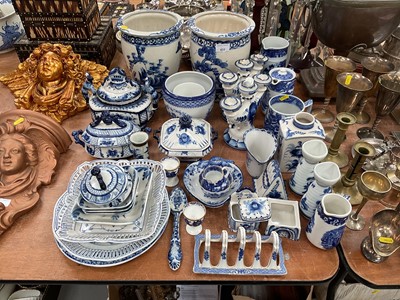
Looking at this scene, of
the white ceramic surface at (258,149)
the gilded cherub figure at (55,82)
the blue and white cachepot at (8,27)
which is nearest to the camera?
the white ceramic surface at (258,149)

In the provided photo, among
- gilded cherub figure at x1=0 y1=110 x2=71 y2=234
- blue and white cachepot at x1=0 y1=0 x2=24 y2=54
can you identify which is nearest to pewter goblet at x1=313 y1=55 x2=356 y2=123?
gilded cherub figure at x1=0 y1=110 x2=71 y2=234

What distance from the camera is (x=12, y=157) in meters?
1.04

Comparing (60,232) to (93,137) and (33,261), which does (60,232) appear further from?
(93,137)

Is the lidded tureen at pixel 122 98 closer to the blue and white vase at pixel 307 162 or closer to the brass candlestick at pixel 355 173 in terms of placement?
the blue and white vase at pixel 307 162

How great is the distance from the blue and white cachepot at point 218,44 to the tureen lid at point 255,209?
54 cm

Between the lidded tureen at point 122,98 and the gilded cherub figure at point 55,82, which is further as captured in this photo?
the gilded cherub figure at point 55,82

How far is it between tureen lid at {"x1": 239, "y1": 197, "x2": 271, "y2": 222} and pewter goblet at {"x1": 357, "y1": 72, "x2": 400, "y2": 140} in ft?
1.72

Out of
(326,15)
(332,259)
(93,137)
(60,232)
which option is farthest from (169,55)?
(332,259)

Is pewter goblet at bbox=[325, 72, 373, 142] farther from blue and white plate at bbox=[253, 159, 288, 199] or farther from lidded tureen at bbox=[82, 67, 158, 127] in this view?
lidded tureen at bbox=[82, 67, 158, 127]

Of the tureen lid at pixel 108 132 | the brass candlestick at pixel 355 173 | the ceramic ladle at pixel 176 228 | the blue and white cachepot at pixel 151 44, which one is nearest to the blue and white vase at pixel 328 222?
the brass candlestick at pixel 355 173

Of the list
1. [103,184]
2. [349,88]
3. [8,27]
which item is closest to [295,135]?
[349,88]

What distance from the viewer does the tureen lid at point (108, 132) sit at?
3.52ft

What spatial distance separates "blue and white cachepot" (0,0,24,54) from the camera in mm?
1523

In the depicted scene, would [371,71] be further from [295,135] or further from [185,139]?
[185,139]
